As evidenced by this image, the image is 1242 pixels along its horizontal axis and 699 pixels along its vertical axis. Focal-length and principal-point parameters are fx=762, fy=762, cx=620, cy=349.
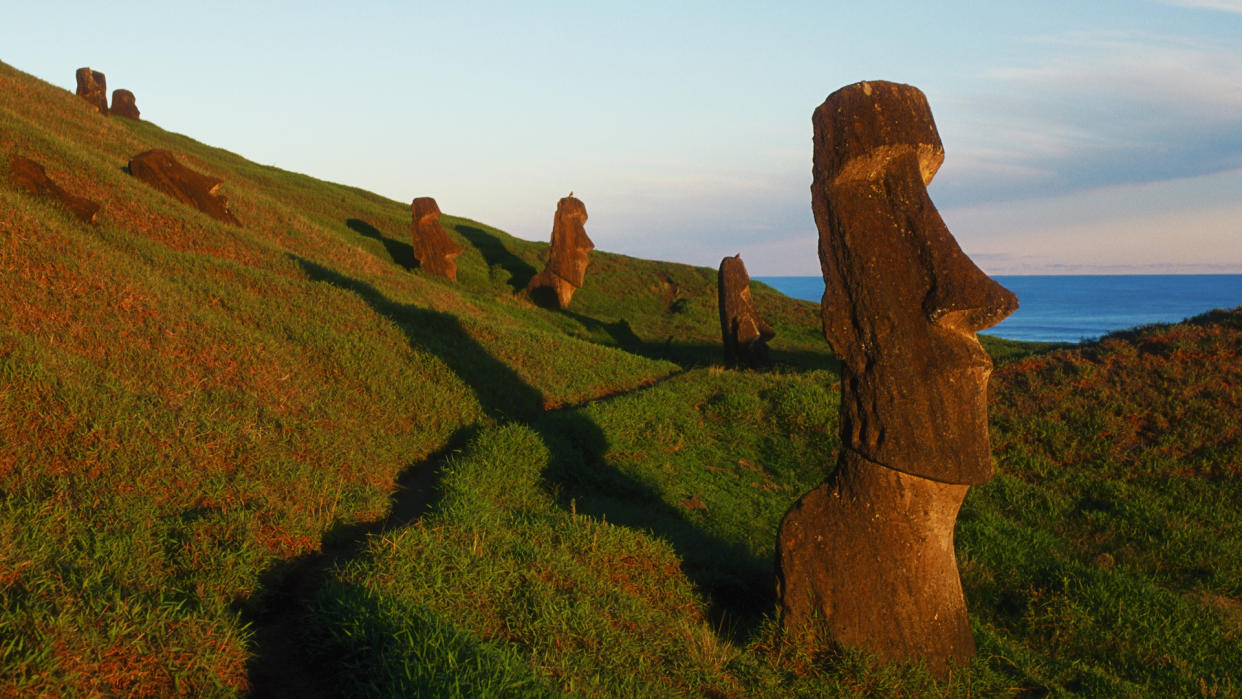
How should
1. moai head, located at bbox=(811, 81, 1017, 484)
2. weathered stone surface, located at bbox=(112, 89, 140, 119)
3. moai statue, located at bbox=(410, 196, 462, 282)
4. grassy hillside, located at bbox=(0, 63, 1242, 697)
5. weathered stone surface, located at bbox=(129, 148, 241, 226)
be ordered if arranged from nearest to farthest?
grassy hillside, located at bbox=(0, 63, 1242, 697)
moai head, located at bbox=(811, 81, 1017, 484)
weathered stone surface, located at bbox=(129, 148, 241, 226)
moai statue, located at bbox=(410, 196, 462, 282)
weathered stone surface, located at bbox=(112, 89, 140, 119)

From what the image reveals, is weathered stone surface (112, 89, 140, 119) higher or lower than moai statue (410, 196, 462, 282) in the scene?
higher

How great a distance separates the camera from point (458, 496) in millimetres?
7977

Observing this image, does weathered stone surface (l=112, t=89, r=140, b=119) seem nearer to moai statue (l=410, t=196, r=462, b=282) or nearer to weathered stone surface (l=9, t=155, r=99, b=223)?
moai statue (l=410, t=196, r=462, b=282)

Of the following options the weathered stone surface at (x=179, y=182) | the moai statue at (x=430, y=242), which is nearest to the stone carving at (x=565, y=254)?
the moai statue at (x=430, y=242)

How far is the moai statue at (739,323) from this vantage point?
22938 millimetres

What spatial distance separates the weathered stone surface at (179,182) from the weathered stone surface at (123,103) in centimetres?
2724

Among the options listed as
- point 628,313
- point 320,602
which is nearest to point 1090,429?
point 320,602

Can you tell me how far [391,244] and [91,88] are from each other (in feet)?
59.7

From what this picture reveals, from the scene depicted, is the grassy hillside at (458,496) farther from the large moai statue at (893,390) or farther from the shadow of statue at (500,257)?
the shadow of statue at (500,257)

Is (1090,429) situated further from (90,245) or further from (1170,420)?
(90,245)

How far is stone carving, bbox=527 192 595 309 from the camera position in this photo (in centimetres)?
3253

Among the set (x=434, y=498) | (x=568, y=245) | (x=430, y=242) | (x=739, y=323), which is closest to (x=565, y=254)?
(x=568, y=245)

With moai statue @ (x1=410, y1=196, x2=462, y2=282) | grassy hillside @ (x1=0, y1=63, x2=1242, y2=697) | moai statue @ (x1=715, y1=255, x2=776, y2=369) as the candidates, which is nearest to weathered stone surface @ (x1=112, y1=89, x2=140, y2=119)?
moai statue @ (x1=410, y1=196, x2=462, y2=282)

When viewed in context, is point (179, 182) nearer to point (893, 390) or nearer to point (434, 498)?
point (434, 498)
